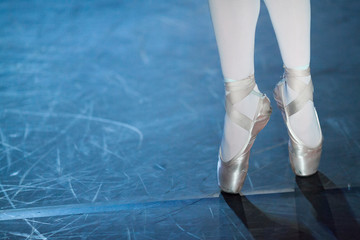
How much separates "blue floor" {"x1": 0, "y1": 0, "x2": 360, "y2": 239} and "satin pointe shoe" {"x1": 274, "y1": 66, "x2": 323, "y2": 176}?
30 millimetres

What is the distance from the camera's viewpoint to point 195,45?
6.64ft

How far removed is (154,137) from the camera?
1.34 m

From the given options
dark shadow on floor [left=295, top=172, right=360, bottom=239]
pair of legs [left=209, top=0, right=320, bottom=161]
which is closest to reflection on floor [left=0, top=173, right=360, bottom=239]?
dark shadow on floor [left=295, top=172, right=360, bottom=239]

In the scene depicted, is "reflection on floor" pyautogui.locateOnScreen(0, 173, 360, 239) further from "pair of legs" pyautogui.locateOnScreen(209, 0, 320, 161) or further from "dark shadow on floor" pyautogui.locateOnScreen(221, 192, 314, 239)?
"pair of legs" pyautogui.locateOnScreen(209, 0, 320, 161)

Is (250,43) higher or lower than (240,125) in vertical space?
higher

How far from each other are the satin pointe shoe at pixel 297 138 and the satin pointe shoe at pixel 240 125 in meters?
0.04

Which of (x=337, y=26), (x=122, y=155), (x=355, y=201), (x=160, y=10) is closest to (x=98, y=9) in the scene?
(x=160, y=10)

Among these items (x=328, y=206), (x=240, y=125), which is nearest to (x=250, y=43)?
(x=240, y=125)

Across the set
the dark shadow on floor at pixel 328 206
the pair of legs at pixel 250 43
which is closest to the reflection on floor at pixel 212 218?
the dark shadow on floor at pixel 328 206

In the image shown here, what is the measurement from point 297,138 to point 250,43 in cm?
22

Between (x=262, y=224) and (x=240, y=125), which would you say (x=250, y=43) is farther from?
(x=262, y=224)

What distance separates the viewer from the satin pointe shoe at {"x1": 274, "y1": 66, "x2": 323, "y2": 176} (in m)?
1.05

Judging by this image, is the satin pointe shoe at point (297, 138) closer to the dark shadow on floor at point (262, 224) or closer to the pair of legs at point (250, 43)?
the pair of legs at point (250, 43)

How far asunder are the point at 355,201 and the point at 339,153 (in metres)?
0.20
